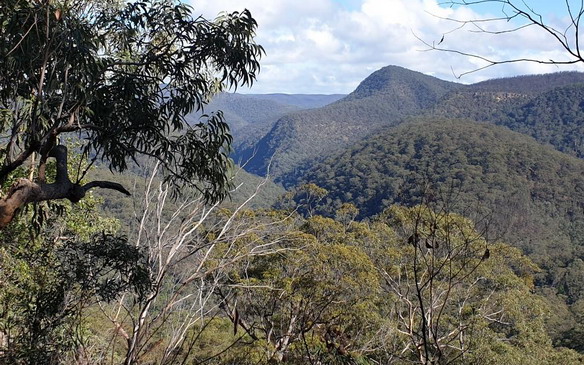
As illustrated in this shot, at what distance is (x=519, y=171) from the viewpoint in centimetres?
4681

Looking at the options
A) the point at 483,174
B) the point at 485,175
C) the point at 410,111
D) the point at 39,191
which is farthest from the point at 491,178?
the point at 410,111

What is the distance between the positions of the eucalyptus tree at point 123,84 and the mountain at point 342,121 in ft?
304

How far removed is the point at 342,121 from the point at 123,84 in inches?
4885

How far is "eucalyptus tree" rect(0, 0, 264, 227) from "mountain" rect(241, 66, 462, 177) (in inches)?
3651

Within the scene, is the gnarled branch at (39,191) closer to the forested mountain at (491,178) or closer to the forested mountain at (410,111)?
the forested mountain at (491,178)

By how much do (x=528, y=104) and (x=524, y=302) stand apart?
9234 cm

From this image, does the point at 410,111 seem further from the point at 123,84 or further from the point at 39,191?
the point at 39,191

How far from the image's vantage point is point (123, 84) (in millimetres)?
3043

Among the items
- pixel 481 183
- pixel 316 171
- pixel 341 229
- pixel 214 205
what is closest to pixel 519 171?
pixel 481 183

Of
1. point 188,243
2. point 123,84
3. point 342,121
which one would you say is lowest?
point 188,243

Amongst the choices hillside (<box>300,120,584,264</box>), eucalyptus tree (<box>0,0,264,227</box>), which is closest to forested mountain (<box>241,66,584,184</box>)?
hillside (<box>300,120,584,264</box>)

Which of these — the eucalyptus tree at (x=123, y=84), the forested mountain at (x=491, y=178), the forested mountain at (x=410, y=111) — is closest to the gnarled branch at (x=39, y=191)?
the eucalyptus tree at (x=123, y=84)

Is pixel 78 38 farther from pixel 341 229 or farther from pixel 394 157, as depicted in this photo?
pixel 394 157

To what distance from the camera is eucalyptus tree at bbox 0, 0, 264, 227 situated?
103 inches
